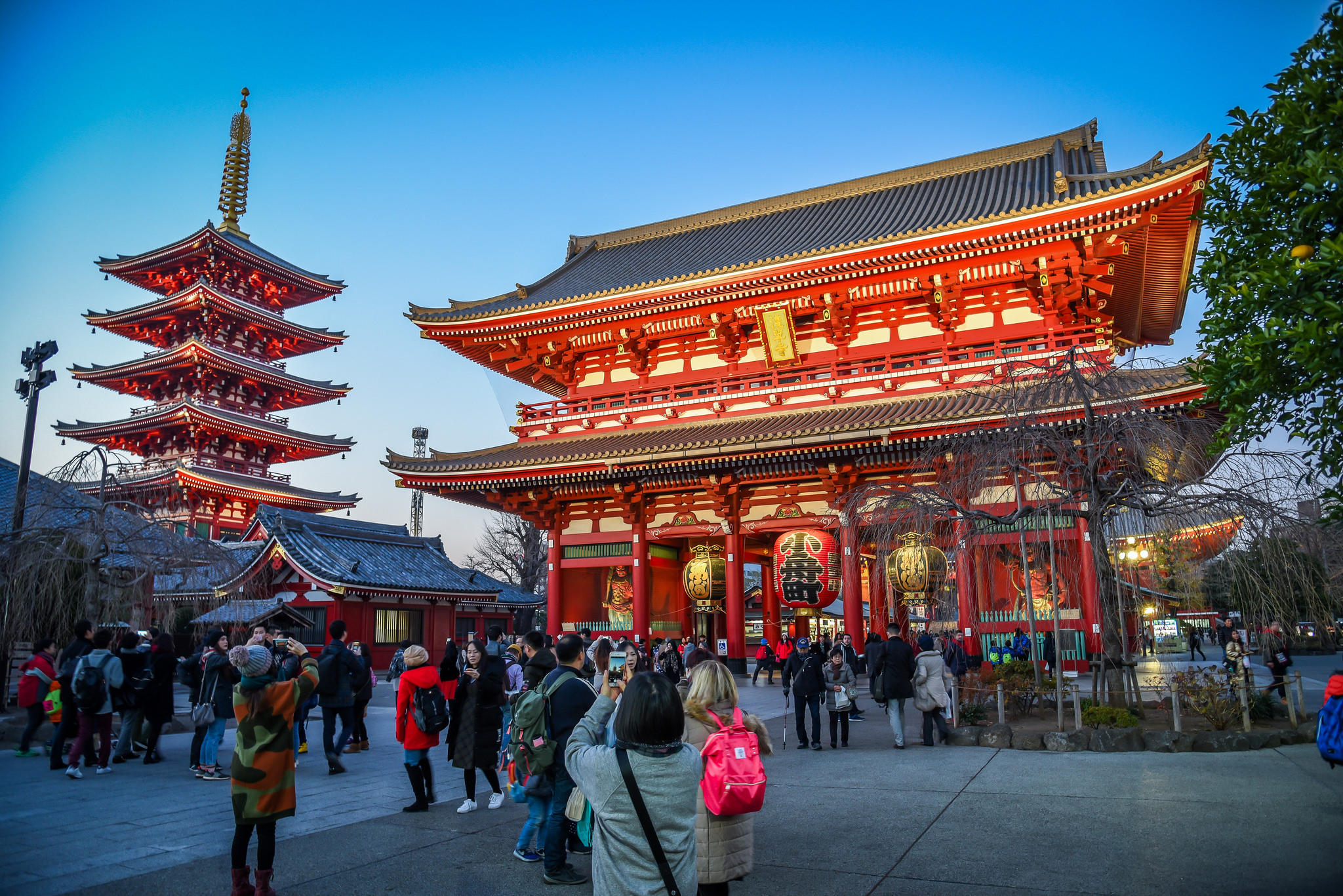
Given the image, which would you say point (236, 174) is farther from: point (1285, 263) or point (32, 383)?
point (1285, 263)

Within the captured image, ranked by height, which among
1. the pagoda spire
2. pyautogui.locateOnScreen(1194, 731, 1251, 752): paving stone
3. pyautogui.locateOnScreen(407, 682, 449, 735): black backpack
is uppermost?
the pagoda spire

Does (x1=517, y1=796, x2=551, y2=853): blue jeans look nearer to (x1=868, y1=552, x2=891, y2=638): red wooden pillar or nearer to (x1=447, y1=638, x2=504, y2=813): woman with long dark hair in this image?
(x1=447, y1=638, x2=504, y2=813): woman with long dark hair

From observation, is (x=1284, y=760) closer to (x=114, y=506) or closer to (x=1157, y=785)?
(x=1157, y=785)

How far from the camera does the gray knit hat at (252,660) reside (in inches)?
206

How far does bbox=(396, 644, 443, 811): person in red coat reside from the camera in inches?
299

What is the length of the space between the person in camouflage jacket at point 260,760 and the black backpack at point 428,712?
2.04 meters

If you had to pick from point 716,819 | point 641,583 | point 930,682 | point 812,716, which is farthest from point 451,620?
point 716,819

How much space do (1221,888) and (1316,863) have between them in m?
0.89

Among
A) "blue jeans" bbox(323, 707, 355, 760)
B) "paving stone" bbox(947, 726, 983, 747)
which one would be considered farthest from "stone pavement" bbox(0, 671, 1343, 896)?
"paving stone" bbox(947, 726, 983, 747)

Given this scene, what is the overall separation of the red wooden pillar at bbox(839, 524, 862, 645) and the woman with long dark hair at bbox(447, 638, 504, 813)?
11821 millimetres

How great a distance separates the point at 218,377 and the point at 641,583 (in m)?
30.7

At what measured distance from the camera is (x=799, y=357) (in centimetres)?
2038

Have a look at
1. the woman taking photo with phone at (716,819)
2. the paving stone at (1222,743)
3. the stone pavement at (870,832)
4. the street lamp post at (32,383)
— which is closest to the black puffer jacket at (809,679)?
the stone pavement at (870,832)

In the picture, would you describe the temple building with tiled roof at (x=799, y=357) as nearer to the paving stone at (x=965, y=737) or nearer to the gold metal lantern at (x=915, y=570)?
the gold metal lantern at (x=915, y=570)
